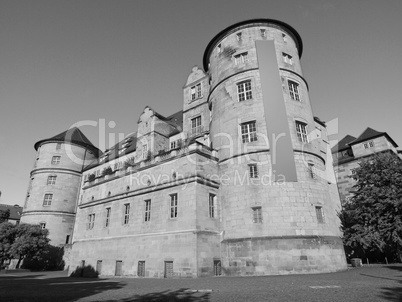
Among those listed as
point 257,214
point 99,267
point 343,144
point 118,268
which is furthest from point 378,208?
point 99,267

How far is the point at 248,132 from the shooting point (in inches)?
923

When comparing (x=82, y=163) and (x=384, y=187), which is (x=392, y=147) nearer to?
(x=384, y=187)

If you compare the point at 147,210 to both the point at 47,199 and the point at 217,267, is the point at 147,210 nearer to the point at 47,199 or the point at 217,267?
the point at 217,267

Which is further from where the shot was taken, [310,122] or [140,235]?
[310,122]

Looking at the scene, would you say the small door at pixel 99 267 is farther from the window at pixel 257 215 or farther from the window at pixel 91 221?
the window at pixel 257 215

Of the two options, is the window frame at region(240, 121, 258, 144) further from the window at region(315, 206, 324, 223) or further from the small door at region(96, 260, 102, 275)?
the small door at region(96, 260, 102, 275)

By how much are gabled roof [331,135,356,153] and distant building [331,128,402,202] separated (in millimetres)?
492

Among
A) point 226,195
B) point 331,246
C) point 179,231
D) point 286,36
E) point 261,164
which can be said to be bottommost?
point 331,246

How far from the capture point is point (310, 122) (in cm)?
2450

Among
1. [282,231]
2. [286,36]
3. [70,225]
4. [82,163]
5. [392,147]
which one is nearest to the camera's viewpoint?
[282,231]

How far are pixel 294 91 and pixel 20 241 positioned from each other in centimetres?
3752

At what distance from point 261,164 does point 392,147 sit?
2566 centimetres

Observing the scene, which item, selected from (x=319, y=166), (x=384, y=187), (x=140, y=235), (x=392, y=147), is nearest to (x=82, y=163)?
(x=140, y=235)

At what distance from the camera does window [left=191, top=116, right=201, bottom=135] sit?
2935 centimetres
